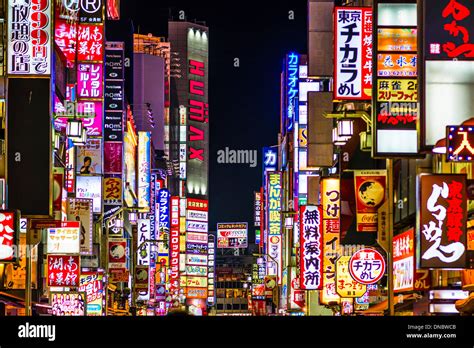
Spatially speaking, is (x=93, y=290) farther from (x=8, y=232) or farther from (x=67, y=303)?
(x=8, y=232)

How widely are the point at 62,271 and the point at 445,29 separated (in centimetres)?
1968

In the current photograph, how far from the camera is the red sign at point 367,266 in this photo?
91.5 ft

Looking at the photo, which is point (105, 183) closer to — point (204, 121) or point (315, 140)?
point (315, 140)

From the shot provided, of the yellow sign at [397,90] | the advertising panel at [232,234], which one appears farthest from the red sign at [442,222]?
the advertising panel at [232,234]

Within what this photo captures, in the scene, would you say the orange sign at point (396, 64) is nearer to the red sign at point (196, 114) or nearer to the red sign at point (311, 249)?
the red sign at point (311, 249)

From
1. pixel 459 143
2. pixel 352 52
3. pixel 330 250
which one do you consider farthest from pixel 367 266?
pixel 459 143

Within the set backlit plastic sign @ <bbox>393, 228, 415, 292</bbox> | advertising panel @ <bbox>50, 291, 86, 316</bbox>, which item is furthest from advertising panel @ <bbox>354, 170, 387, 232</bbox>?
advertising panel @ <bbox>50, 291, 86, 316</bbox>

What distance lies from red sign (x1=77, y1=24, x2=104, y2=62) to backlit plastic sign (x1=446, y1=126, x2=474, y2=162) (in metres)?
25.7

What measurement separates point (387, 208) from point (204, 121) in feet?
409

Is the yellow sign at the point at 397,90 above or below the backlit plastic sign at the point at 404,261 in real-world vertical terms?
above

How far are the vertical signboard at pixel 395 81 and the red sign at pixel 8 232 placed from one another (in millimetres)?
8166

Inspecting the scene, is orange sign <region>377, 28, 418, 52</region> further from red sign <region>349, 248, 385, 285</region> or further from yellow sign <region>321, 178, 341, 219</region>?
A: yellow sign <region>321, 178, 341, 219</region>

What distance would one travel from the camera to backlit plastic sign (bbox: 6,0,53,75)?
80.1 feet

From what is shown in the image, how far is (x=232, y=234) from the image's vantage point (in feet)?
445
